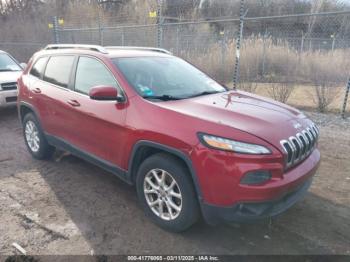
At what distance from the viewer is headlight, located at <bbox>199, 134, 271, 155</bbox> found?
8.96 feet

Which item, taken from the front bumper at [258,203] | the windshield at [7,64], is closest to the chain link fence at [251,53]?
the windshield at [7,64]

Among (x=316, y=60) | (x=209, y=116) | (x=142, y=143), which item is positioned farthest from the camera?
(x=316, y=60)

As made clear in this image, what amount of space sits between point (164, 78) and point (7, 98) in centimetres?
520

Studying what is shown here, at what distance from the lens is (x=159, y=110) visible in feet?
10.6

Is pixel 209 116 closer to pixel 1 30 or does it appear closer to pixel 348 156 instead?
pixel 348 156

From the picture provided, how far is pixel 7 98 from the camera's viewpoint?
7555 mm

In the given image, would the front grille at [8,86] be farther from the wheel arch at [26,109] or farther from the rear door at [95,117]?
the rear door at [95,117]

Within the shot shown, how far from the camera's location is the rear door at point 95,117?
3.59 metres

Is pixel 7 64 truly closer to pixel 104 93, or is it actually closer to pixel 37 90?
pixel 37 90

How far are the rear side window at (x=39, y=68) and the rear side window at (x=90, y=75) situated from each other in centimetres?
113

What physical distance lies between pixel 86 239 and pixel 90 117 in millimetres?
1407

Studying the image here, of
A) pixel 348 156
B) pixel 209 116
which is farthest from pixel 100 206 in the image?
pixel 348 156

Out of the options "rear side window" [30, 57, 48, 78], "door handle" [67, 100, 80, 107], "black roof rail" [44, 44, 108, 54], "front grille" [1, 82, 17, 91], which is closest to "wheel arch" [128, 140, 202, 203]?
"door handle" [67, 100, 80, 107]

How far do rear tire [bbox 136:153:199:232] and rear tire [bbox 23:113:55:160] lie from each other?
7.65 ft
